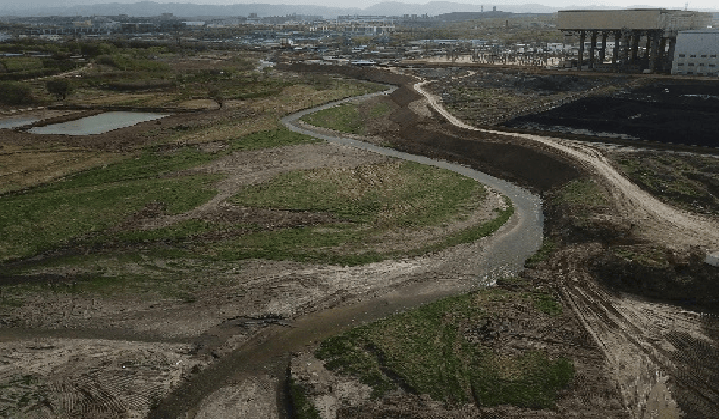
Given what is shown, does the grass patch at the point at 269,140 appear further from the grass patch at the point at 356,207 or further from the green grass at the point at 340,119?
the grass patch at the point at 356,207

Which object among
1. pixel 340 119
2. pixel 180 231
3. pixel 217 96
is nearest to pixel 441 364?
pixel 180 231

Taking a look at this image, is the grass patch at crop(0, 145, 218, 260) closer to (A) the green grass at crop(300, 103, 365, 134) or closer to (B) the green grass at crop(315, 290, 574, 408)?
(A) the green grass at crop(300, 103, 365, 134)

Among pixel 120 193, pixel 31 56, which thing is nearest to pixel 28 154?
pixel 120 193

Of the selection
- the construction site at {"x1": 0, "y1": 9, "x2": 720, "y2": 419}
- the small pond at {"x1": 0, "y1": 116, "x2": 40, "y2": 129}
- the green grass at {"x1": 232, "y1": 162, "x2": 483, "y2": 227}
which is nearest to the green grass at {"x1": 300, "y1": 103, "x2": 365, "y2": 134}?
the construction site at {"x1": 0, "y1": 9, "x2": 720, "y2": 419}

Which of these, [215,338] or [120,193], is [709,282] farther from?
[120,193]

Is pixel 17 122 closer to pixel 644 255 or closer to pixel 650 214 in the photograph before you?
pixel 650 214

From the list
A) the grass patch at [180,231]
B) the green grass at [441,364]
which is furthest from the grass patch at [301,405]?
the grass patch at [180,231]
